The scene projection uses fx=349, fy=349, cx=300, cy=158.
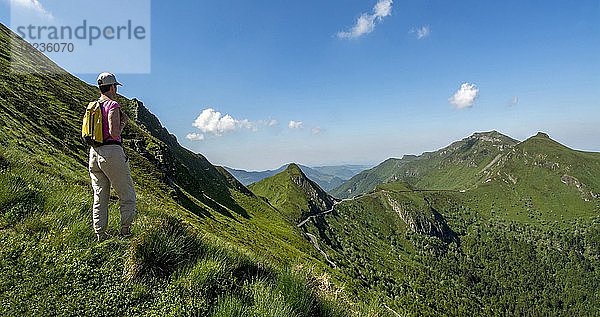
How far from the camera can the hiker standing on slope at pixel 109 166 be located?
7.08m

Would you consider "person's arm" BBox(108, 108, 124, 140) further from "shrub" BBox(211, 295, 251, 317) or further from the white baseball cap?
"shrub" BBox(211, 295, 251, 317)

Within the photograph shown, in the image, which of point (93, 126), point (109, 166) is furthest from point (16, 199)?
point (93, 126)

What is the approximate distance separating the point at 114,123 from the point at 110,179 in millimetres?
1157

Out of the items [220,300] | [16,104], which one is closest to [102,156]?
[220,300]

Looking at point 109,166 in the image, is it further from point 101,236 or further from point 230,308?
point 230,308

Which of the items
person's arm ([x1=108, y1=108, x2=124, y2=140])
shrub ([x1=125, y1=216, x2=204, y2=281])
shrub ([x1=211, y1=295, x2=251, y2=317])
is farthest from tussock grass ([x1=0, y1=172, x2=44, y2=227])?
shrub ([x1=211, y1=295, x2=251, y2=317])

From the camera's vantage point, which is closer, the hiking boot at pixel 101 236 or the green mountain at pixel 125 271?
the green mountain at pixel 125 271

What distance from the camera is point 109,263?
6082 millimetres

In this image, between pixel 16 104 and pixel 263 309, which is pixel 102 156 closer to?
pixel 263 309

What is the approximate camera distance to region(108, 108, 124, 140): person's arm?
23.3 ft

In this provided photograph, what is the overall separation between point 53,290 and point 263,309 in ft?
10.9

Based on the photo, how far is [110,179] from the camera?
720 cm

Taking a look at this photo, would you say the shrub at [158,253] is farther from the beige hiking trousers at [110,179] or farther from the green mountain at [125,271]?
the beige hiking trousers at [110,179]

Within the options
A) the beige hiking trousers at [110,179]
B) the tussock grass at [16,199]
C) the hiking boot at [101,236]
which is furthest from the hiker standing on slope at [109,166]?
the tussock grass at [16,199]
